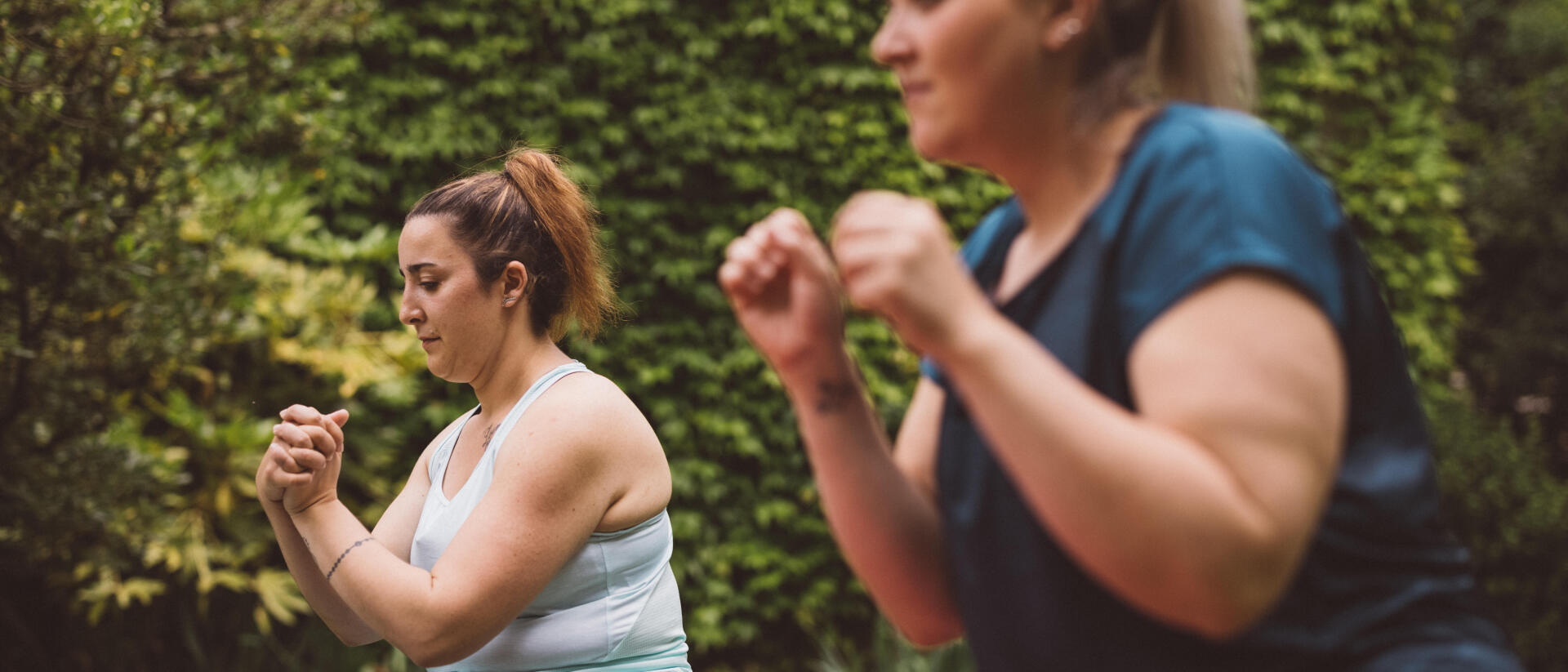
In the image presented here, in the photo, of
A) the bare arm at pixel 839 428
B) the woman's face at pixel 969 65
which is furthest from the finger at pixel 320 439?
the woman's face at pixel 969 65

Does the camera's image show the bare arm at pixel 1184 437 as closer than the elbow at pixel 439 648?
Yes

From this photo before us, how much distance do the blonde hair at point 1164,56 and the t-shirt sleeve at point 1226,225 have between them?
117 millimetres

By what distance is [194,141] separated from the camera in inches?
143

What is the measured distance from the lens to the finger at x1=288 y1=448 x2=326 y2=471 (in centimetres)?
203

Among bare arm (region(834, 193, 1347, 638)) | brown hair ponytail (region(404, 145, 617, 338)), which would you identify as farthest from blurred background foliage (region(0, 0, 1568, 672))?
bare arm (region(834, 193, 1347, 638))

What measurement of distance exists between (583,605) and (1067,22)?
4.78ft

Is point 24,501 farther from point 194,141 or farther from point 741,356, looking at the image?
point 741,356

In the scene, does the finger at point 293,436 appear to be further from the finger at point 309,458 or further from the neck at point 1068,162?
the neck at point 1068,162

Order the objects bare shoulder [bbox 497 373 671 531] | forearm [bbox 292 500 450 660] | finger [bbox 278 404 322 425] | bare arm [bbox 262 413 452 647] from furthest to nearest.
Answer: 1. bare arm [bbox 262 413 452 647]
2. finger [bbox 278 404 322 425]
3. bare shoulder [bbox 497 373 671 531]
4. forearm [bbox 292 500 450 660]

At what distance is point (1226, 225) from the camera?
2.90ft

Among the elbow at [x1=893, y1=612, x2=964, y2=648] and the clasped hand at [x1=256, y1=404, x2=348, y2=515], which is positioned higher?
the clasped hand at [x1=256, y1=404, x2=348, y2=515]

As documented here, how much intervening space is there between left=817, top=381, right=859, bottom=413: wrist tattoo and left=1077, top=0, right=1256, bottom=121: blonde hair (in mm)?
346

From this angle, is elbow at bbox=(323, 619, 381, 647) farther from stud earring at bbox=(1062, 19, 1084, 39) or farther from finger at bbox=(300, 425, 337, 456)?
stud earring at bbox=(1062, 19, 1084, 39)

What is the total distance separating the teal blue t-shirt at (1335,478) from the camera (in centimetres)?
91
